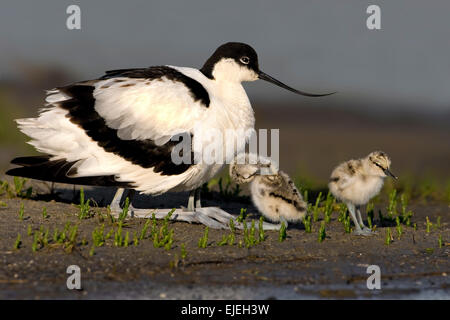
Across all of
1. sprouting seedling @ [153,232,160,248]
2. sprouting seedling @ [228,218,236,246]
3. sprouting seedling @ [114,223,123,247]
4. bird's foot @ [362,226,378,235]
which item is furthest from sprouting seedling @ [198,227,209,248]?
bird's foot @ [362,226,378,235]

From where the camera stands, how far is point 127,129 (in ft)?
24.2

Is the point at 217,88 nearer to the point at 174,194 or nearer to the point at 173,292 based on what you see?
the point at 174,194

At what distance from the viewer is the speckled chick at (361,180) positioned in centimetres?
760

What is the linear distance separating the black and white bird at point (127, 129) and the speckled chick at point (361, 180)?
1045mm

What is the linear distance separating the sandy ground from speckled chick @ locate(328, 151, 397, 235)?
312mm

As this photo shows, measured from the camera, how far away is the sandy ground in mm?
5703

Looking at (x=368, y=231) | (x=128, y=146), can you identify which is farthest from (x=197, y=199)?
(x=368, y=231)

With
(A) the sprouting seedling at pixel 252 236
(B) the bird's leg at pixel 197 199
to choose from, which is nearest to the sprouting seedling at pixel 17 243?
(A) the sprouting seedling at pixel 252 236

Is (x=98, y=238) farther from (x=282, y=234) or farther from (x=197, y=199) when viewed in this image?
(x=197, y=199)

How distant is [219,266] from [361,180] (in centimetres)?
195

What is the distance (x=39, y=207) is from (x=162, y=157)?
1.44m

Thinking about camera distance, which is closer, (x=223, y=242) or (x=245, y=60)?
(x=223, y=242)

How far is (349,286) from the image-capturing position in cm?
600

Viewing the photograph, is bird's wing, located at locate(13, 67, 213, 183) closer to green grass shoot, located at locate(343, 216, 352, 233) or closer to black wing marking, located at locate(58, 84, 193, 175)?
black wing marking, located at locate(58, 84, 193, 175)
